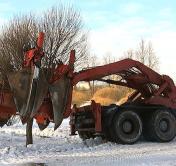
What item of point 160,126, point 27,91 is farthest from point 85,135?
point 27,91

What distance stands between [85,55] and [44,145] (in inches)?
227

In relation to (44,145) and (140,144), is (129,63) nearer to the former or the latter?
(140,144)

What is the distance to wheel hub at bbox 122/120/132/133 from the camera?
16.2 meters

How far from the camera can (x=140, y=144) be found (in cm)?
1612

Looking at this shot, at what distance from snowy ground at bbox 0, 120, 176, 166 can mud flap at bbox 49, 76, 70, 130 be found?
102 centimetres

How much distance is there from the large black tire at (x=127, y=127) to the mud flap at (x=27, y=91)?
9.86 feet

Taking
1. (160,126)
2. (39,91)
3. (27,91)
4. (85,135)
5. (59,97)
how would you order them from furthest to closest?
1. (85,135)
2. (160,126)
3. (59,97)
4. (39,91)
5. (27,91)

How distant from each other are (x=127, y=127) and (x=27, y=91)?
3.88 m

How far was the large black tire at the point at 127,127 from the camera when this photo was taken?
16.0 metres

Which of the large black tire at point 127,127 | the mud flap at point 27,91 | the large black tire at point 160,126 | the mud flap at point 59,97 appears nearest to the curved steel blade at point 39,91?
the mud flap at point 27,91

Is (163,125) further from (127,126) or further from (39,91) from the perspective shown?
(39,91)

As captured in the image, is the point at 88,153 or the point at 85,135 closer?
the point at 88,153

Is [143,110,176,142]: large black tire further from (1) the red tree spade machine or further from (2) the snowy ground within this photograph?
(2) the snowy ground

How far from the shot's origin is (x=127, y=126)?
1628 cm
